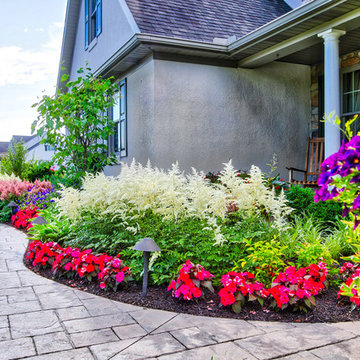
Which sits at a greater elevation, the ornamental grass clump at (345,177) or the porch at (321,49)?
the porch at (321,49)

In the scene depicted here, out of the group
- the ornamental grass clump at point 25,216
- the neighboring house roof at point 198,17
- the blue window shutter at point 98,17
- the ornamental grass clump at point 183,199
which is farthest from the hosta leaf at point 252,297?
the blue window shutter at point 98,17

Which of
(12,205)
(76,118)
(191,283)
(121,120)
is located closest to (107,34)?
Answer: (121,120)

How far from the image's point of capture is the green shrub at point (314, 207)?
179 inches

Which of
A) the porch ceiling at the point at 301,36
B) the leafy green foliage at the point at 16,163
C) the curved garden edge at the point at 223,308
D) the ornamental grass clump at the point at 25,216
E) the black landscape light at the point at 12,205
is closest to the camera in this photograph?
the curved garden edge at the point at 223,308

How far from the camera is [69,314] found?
2621 mm

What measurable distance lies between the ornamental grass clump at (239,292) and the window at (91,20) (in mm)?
7759

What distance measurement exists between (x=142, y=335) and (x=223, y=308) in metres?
0.69

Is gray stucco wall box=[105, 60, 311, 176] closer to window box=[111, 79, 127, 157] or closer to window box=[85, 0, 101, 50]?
window box=[111, 79, 127, 157]

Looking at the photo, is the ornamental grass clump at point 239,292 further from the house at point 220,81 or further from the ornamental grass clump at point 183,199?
the house at point 220,81

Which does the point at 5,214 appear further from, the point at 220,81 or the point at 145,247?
the point at 145,247

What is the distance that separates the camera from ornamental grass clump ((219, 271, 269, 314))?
2643 mm

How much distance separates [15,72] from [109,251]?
21.5 metres

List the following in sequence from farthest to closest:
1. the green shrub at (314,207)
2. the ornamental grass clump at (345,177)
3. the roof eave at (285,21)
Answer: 1. the roof eave at (285,21)
2. the green shrub at (314,207)
3. the ornamental grass clump at (345,177)

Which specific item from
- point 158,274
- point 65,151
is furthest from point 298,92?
point 158,274
